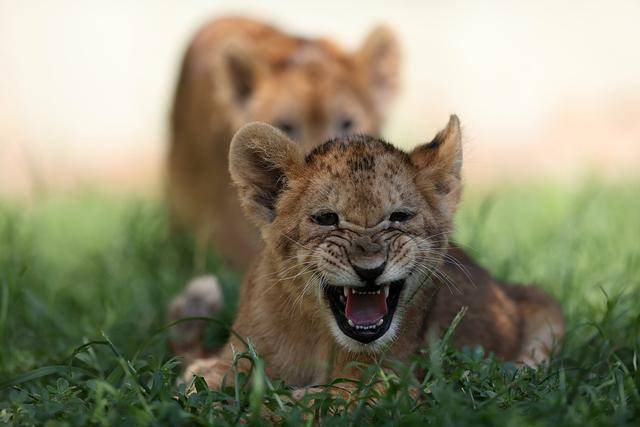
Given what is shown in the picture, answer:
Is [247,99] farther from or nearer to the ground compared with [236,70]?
nearer to the ground

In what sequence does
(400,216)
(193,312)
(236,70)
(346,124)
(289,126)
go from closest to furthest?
(400,216), (193,312), (289,126), (346,124), (236,70)

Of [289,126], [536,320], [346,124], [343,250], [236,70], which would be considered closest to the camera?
[343,250]

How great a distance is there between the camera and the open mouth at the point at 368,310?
4133 mm

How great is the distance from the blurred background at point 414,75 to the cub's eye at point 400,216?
279 inches

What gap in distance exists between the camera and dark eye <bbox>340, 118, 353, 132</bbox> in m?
7.87

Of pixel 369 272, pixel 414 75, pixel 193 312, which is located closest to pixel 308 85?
pixel 193 312

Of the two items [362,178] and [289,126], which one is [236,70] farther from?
[362,178]

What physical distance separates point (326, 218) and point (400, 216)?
12.4 inches

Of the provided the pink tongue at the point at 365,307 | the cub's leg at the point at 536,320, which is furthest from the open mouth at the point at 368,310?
the cub's leg at the point at 536,320

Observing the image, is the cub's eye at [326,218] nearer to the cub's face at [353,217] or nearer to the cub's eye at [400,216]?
the cub's face at [353,217]

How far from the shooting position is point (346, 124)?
26.0ft

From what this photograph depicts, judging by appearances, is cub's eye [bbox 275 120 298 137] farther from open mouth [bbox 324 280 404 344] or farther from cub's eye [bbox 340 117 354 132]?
open mouth [bbox 324 280 404 344]

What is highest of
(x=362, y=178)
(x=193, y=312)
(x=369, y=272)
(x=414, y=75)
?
(x=362, y=178)

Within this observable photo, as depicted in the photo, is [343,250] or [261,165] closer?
[343,250]
